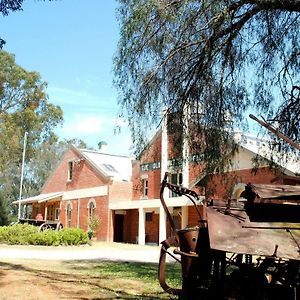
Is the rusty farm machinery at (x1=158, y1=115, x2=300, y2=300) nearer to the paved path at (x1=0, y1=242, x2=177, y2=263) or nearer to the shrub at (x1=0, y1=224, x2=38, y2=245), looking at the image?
the paved path at (x1=0, y1=242, x2=177, y2=263)

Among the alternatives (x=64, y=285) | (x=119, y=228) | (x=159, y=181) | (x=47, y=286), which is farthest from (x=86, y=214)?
(x=47, y=286)

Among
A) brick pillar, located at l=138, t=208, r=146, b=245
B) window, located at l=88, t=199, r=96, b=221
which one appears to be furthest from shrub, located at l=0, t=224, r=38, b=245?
window, located at l=88, t=199, r=96, b=221

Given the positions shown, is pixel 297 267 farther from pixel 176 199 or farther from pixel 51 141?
pixel 51 141

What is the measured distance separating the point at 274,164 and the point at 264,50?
287 centimetres

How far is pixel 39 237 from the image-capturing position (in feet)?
87.4

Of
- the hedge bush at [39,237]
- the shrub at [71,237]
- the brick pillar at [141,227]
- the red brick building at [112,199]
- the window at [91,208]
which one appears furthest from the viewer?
the window at [91,208]

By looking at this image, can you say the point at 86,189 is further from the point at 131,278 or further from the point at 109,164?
the point at 131,278

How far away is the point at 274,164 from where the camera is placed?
1277cm


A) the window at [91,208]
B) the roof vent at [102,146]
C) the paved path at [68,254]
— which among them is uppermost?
the roof vent at [102,146]

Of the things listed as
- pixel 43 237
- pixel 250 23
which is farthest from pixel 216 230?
pixel 43 237

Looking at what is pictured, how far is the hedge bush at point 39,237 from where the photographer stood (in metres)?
26.5

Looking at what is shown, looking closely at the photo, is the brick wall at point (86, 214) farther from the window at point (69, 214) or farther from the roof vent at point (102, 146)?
the roof vent at point (102, 146)

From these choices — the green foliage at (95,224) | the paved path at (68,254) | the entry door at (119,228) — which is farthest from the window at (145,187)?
the paved path at (68,254)

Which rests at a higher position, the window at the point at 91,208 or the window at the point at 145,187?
the window at the point at 145,187
